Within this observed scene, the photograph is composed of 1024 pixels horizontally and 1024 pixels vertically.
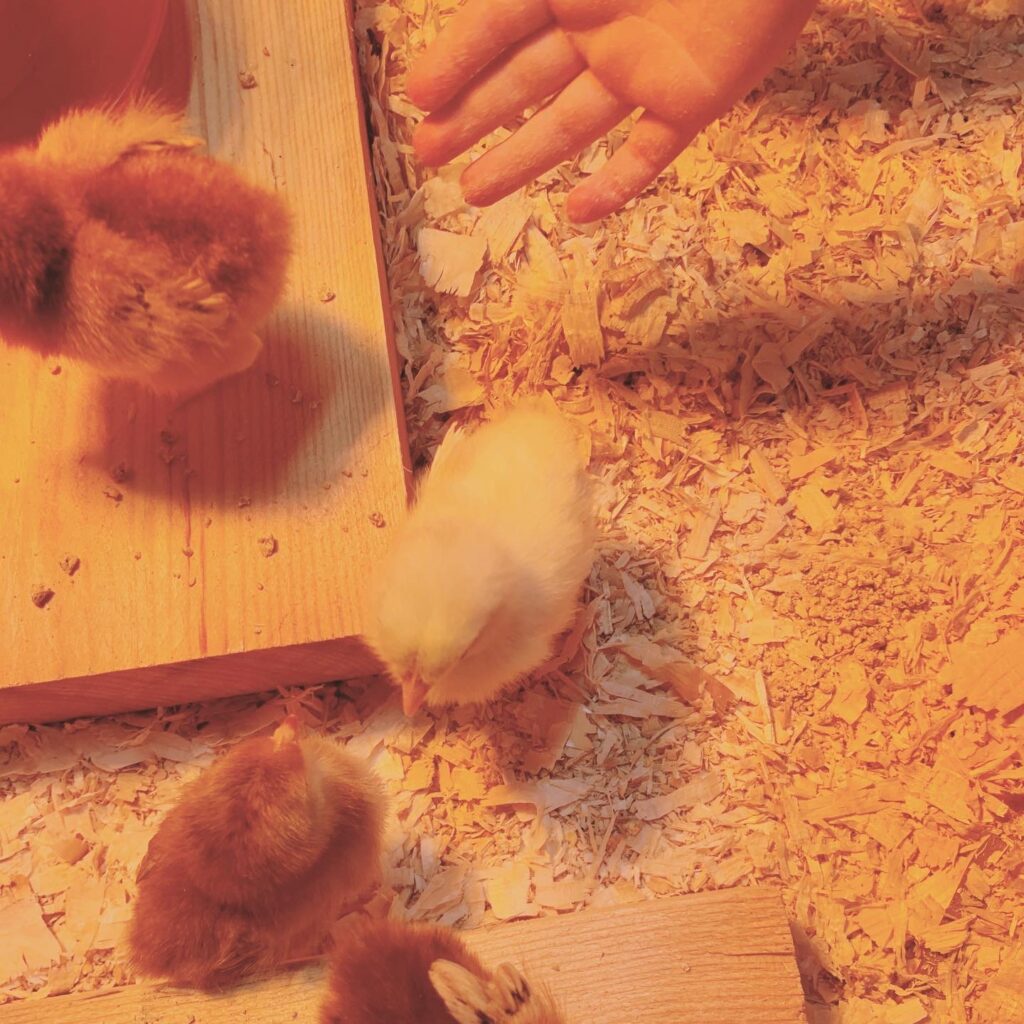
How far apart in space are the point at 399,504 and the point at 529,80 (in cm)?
62

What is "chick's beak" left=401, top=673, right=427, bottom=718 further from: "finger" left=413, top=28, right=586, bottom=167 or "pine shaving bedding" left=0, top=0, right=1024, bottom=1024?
"finger" left=413, top=28, right=586, bottom=167

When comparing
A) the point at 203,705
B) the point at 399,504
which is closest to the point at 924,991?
the point at 399,504

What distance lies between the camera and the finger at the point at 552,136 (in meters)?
1.43

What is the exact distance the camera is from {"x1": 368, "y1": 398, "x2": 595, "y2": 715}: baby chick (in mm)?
1188

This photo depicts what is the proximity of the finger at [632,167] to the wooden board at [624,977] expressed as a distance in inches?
37.3

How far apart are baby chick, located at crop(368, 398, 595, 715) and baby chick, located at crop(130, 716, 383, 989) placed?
0.16m

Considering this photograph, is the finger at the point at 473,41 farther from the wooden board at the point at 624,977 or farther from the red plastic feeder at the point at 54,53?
the wooden board at the point at 624,977

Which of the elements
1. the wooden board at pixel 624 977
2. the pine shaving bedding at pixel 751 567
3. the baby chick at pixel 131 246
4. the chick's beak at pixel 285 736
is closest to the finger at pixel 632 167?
the pine shaving bedding at pixel 751 567

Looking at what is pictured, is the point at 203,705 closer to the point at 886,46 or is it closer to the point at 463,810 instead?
the point at 463,810

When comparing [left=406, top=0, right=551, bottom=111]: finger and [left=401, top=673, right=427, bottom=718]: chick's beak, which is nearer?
[left=401, top=673, right=427, bottom=718]: chick's beak

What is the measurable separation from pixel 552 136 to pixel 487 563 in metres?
0.63

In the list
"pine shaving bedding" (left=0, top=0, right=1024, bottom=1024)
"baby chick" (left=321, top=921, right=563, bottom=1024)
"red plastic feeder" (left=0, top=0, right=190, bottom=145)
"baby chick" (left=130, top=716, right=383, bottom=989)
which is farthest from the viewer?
"red plastic feeder" (left=0, top=0, right=190, bottom=145)

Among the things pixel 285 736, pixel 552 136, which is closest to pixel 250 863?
pixel 285 736

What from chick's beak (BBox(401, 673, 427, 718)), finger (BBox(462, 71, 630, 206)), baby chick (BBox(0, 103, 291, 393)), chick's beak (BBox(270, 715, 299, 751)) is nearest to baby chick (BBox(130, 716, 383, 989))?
chick's beak (BBox(270, 715, 299, 751))
